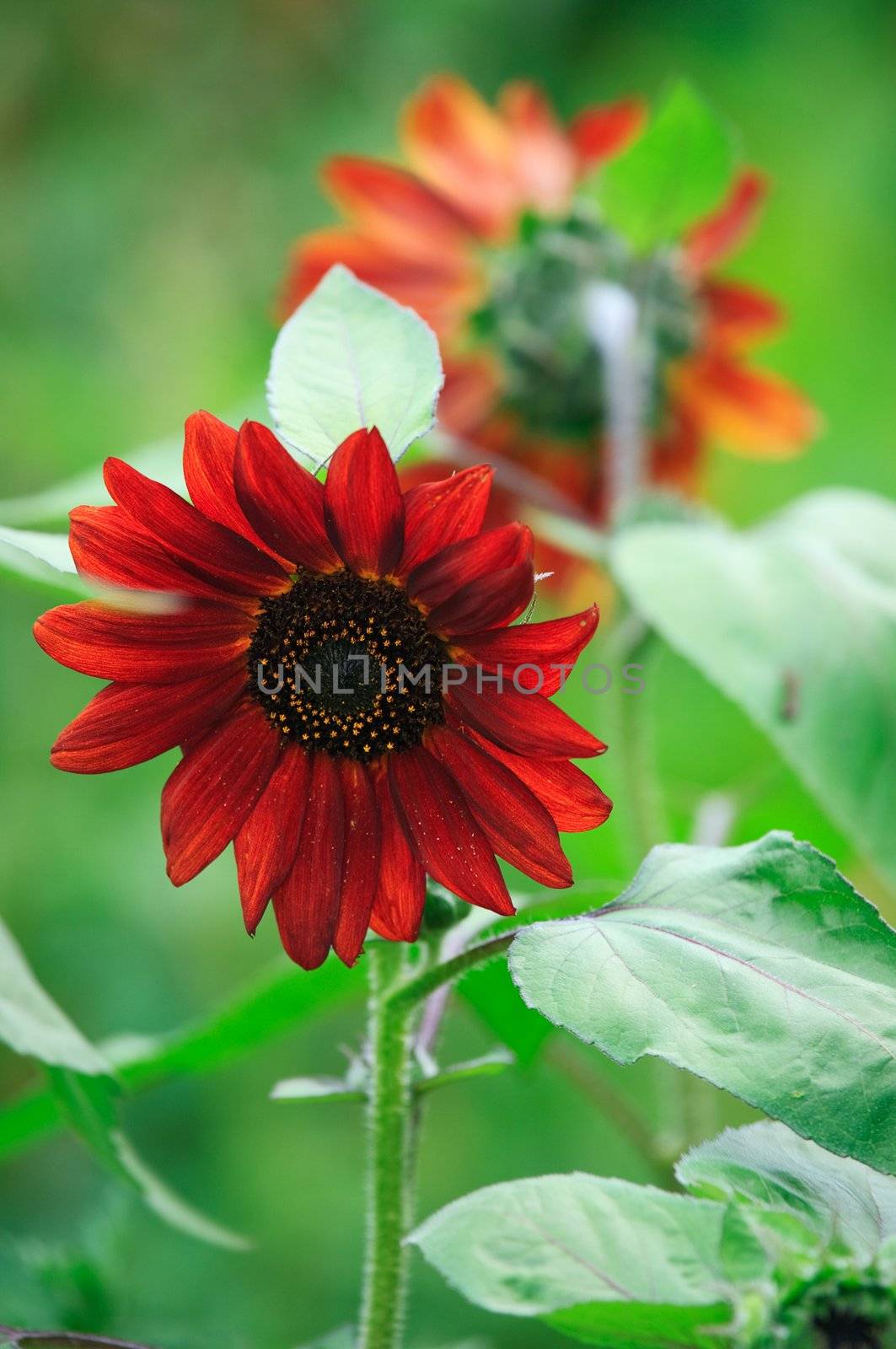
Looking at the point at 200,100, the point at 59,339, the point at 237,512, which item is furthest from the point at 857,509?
the point at 200,100

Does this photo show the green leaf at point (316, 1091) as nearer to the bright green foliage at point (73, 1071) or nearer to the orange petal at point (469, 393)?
the bright green foliage at point (73, 1071)

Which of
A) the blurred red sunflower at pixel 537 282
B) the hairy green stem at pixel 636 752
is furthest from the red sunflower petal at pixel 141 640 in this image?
the blurred red sunflower at pixel 537 282

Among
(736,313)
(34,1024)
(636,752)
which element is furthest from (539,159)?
(34,1024)

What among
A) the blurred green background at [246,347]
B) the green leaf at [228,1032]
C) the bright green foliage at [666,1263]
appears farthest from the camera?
the blurred green background at [246,347]

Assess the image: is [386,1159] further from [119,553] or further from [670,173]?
[670,173]

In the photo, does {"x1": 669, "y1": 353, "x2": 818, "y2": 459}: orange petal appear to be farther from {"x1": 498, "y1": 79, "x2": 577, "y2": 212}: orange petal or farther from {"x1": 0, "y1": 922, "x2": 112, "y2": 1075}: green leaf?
{"x1": 0, "y1": 922, "x2": 112, "y2": 1075}: green leaf
